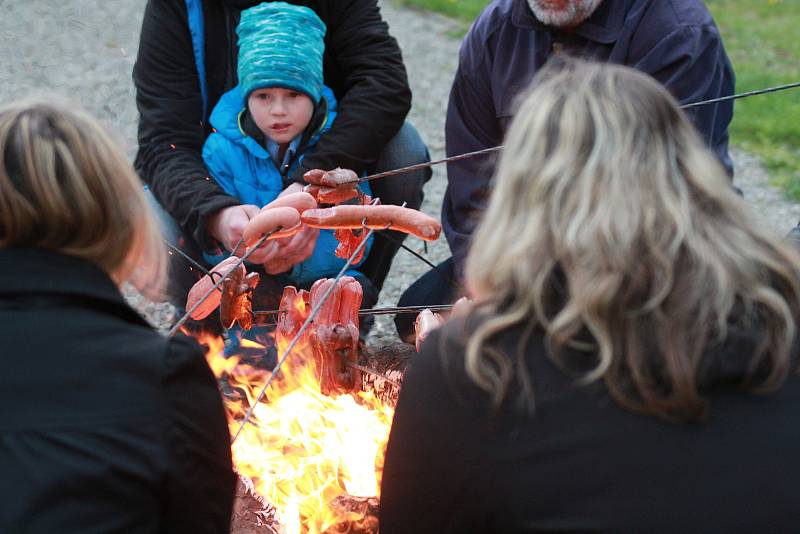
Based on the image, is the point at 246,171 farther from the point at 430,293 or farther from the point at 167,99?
the point at 430,293

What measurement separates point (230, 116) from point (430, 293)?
98cm

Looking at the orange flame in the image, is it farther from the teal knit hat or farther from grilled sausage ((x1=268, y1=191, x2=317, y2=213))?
the teal knit hat

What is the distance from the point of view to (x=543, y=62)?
10.4 feet

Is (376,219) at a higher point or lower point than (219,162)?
higher

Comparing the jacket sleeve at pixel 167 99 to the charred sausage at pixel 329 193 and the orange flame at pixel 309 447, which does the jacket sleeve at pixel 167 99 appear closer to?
the charred sausage at pixel 329 193

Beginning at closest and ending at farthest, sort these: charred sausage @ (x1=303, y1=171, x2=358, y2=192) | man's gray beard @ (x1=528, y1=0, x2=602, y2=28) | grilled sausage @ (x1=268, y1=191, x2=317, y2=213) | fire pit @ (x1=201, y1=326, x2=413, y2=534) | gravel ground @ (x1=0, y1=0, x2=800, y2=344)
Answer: fire pit @ (x1=201, y1=326, x2=413, y2=534) → grilled sausage @ (x1=268, y1=191, x2=317, y2=213) → charred sausage @ (x1=303, y1=171, x2=358, y2=192) → man's gray beard @ (x1=528, y1=0, x2=602, y2=28) → gravel ground @ (x1=0, y1=0, x2=800, y2=344)

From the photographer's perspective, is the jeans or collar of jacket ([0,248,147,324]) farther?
the jeans

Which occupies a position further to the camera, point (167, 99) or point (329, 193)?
point (167, 99)

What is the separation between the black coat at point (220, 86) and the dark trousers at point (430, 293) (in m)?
0.50

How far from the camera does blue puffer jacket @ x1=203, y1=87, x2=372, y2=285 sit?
331 cm

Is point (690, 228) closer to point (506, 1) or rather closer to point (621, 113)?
point (621, 113)

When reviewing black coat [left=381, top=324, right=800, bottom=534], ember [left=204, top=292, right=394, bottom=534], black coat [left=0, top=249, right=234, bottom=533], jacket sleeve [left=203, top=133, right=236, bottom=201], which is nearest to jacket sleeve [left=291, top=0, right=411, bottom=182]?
jacket sleeve [left=203, top=133, right=236, bottom=201]

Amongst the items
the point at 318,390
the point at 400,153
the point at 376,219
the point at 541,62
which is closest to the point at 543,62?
the point at 541,62

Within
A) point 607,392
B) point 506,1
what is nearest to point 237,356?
point 506,1
